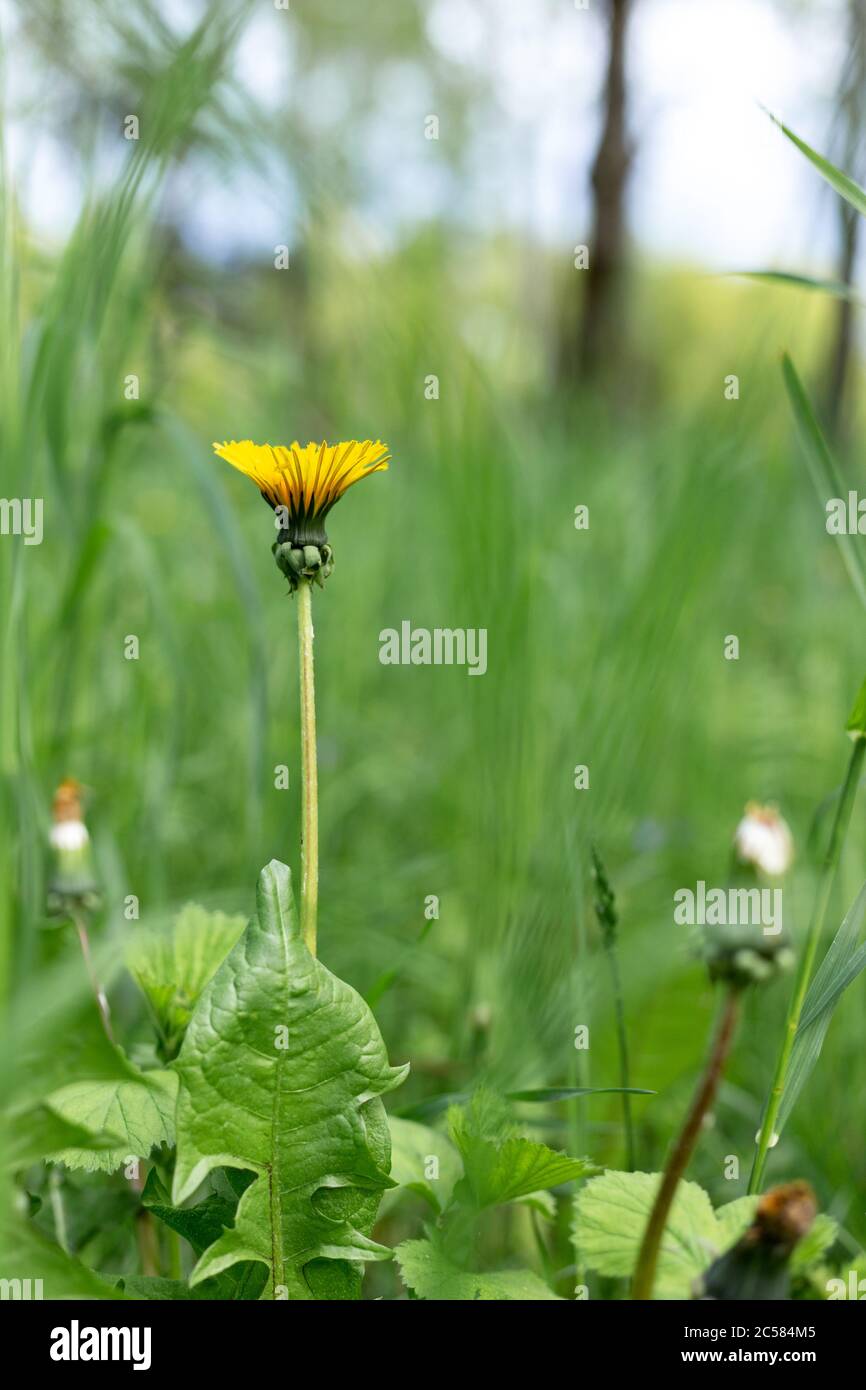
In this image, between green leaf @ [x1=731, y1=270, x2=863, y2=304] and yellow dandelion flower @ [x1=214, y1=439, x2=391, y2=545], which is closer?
yellow dandelion flower @ [x1=214, y1=439, x2=391, y2=545]

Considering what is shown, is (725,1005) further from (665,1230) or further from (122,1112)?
(122,1112)

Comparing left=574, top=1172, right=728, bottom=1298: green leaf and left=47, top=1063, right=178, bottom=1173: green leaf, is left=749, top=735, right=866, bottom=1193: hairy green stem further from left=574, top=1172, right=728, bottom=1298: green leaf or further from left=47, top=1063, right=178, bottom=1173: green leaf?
left=47, top=1063, right=178, bottom=1173: green leaf

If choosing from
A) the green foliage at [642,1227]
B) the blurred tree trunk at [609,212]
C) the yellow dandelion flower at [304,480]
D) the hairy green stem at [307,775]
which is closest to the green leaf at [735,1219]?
the green foliage at [642,1227]

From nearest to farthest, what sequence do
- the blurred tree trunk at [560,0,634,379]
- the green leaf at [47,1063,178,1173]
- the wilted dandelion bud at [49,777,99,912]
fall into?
the green leaf at [47,1063,178,1173] → the wilted dandelion bud at [49,777,99,912] → the blurred tree trunk at [560,0,634,379]

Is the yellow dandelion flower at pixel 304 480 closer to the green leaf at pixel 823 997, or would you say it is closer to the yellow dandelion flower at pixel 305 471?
the yellow dandelion flower at pixel 305 471

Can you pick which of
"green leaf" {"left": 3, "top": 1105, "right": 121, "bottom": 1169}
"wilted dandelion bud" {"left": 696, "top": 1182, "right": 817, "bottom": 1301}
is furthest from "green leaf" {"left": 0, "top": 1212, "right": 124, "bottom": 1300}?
"wilted dandelion bud" {"left": 696, "top": 1182, "right": 817, "bottom": 1301}

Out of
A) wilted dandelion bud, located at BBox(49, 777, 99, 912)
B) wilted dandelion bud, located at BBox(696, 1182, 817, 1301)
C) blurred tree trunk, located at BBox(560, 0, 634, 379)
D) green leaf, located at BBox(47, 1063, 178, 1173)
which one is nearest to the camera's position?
wilted dandelion bud, located at BBox(696, 1182, 817, 1301)
